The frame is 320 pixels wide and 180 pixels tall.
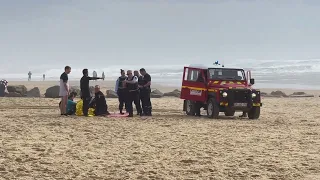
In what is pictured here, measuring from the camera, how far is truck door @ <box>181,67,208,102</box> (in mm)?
17922

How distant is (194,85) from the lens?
18.3 meters

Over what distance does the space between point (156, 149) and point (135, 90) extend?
7281mm

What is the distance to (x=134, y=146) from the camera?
1045cm

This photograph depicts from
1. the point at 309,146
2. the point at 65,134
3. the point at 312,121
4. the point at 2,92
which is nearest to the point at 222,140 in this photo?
the point at 309,146

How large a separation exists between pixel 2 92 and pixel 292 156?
22498 millimetres

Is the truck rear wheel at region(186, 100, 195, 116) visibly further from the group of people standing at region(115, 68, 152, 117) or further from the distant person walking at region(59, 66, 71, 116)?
the distant person walking at region(59, 66, 71, 116)

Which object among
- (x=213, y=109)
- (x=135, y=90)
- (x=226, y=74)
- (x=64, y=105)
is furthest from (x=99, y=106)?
(x=226, y=74)

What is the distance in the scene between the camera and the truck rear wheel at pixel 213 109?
17.1 m

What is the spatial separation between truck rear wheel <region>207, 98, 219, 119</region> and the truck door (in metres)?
0.34

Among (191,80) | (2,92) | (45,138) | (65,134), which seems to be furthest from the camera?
(2,92)

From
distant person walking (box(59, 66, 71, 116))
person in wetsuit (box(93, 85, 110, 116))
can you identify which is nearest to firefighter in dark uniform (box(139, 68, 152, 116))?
person in wetsuit (box(93, 85, 110, 116))

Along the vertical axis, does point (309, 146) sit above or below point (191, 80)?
below

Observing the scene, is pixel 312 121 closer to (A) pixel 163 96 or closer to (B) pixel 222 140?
(B) pixel 222 140

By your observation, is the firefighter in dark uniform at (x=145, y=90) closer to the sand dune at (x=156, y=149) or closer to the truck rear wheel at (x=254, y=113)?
the sand dune at (x=156, y=149)
